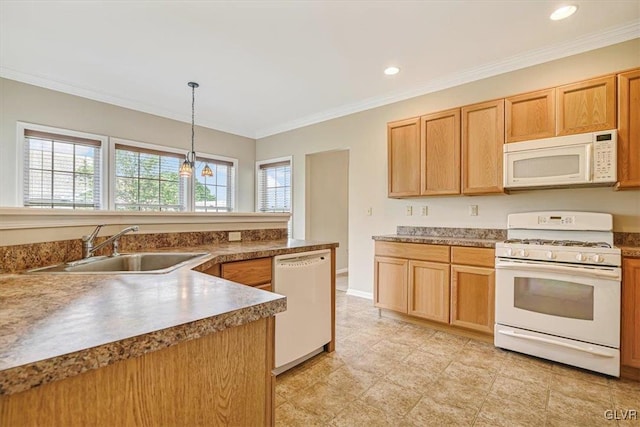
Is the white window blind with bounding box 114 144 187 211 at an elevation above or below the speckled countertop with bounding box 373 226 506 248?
above

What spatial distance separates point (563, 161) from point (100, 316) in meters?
3.16

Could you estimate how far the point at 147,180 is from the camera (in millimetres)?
4293

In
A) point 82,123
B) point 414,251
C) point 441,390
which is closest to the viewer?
point 441,390

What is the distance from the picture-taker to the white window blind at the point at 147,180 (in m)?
4.02

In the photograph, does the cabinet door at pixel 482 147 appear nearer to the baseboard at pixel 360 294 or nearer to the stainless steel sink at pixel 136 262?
the baseboard at pixel 360 294

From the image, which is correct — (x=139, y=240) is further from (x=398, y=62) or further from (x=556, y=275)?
(x=556, y=275)

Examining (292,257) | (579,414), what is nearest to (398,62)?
(292,257)

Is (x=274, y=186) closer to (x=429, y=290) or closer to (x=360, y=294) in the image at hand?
(x=360, y=294)

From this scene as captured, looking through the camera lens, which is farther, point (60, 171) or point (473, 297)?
point (60, 171)

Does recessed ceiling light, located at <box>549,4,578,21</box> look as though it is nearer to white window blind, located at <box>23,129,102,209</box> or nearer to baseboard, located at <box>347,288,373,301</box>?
baseboard, located at <box>347,288,373,301</box>

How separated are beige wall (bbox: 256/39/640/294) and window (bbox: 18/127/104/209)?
260cm

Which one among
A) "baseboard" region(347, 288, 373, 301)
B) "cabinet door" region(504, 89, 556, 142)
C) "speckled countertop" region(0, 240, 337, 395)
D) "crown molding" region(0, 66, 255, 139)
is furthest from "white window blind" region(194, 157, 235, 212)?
"cabinet door" region(504, 89, 556, 142)

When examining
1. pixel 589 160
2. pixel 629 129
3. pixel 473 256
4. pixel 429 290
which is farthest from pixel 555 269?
pixel 629 129

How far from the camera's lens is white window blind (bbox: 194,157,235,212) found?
487cm
